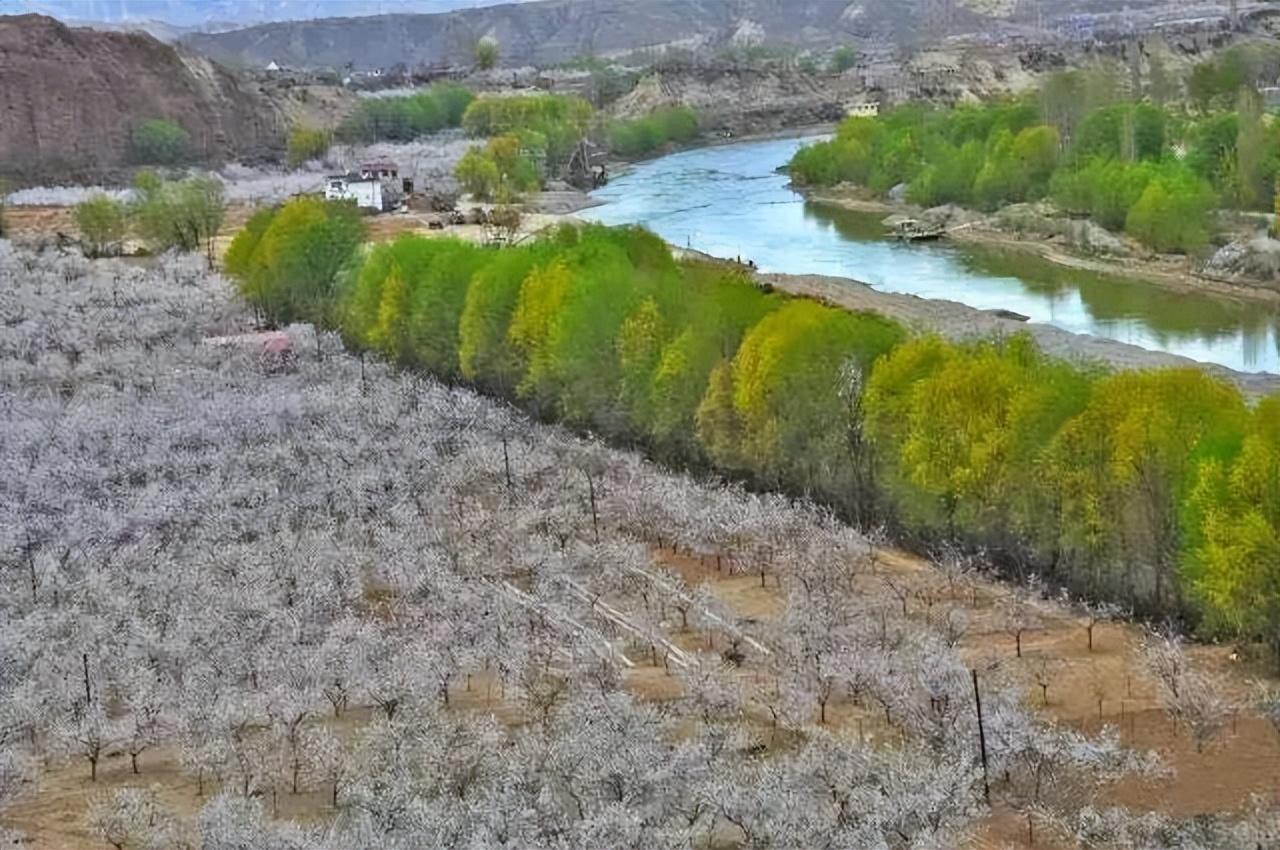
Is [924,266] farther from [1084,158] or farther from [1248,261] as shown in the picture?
[1084,158]

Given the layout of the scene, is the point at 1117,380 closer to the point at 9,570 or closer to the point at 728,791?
the point at 728,791

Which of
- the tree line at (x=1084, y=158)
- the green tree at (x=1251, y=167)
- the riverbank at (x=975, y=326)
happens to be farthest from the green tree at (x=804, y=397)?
the green tree at (x=1251, y=167)

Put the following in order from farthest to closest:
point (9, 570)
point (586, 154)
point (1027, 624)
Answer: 1. point (586, 154)
2. point (9, 570)
3. point (1027, 624)

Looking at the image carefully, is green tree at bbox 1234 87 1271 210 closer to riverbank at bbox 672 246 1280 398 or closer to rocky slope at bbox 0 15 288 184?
riverbank at bbox 672 246 1280 398

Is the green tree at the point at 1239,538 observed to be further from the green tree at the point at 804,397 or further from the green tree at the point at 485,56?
the green tree at the point at 485,56

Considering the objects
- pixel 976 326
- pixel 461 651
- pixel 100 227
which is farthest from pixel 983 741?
pixel 100 227

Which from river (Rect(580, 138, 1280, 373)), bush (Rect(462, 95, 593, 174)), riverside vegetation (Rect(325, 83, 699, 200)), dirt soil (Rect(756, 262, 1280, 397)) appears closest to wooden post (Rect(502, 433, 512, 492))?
dirt soil (Rect(756, 262, 1280, 397))

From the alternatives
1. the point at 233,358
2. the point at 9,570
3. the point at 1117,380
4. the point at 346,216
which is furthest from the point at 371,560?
the point at 346,216
